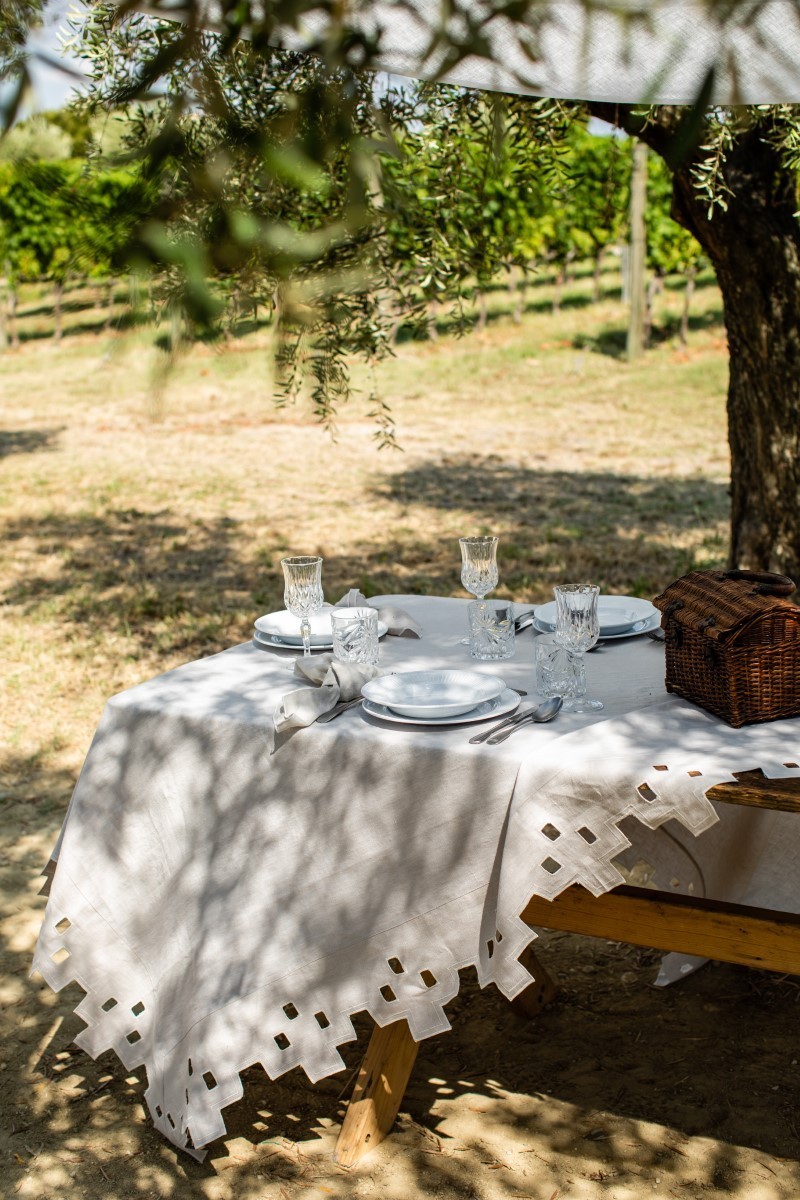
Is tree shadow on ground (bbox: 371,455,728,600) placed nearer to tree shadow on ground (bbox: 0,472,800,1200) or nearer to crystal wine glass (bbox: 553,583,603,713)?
tree shadow on ground (bbox: 0,472,800,1200)

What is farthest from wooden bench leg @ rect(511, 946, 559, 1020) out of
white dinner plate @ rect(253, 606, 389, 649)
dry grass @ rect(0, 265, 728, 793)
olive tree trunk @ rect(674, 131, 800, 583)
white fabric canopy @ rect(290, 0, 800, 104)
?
olive tree trunk @ rect(674, 131, 800, 583)

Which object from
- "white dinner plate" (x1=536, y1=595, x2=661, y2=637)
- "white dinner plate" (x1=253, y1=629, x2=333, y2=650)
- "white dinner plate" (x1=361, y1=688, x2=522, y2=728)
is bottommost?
"white dinner plate" (x1=361, y1=688, x2=522, y2=728)

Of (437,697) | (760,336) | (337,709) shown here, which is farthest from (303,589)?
(760,336)

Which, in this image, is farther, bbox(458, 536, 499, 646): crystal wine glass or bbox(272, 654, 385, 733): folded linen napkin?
bbox(458, 536, 499, 646): crystal wine glass

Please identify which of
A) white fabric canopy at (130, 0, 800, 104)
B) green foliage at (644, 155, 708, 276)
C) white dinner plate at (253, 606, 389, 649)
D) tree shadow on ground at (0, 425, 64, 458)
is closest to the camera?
white fabric canopy at (130, 0, 800, 104)

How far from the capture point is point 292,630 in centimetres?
320

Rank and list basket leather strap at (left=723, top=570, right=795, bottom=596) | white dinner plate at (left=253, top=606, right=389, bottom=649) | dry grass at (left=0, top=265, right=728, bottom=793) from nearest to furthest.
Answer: basket leather strap at (left=723, top=570, right=795, bottom=596) < white dinner plate at (left=253, top=606, right=389, bottom=649) < dry grass at (left=0, top=265, right=728, bottom=793)

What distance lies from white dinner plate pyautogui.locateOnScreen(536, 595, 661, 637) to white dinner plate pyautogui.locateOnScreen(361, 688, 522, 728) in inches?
18.4

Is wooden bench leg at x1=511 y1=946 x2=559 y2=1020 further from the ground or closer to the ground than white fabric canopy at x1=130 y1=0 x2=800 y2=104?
closer to the ground

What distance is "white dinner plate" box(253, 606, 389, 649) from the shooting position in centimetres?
312

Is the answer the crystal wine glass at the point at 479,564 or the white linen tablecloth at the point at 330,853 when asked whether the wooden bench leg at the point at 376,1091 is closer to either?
the white linen tablecloth at the point at 330,853

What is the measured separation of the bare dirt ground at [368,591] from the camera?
2646 mm

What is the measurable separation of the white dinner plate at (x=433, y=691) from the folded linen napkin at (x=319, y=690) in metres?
0.05

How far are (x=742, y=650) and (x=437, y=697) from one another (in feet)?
2.07
